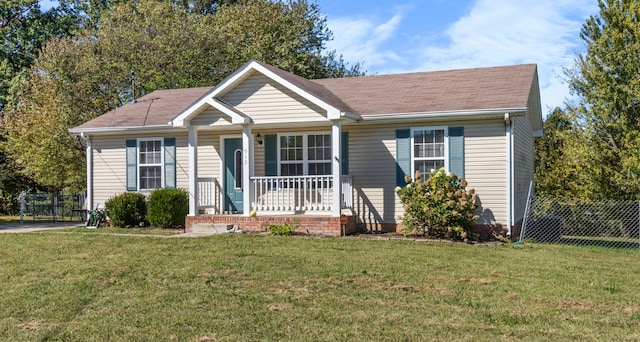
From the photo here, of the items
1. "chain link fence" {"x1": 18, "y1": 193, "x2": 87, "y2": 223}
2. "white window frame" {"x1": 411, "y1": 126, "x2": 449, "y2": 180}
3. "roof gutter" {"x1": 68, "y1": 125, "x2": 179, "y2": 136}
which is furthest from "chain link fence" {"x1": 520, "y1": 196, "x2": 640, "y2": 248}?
"chain link fence" {"x1": 18, "y1": 193, "x2": 87, "y2": 223}

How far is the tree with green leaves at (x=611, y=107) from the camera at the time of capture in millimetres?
15711

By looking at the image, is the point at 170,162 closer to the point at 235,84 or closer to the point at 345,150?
the point at 235,84

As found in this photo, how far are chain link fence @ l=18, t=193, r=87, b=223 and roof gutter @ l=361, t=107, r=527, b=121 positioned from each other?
41.0ft

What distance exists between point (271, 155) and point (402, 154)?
355 centimetres

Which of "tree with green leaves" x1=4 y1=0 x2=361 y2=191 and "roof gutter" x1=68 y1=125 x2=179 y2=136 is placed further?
"tree with green leaves" x1=4 y1=0 x2=361 y2=191

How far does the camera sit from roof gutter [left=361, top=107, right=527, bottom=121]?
1252cm

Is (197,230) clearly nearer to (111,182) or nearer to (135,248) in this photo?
(135,248)

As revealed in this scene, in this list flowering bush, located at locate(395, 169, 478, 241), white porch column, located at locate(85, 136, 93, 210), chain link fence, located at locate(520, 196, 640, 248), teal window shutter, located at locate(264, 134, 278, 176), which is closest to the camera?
flowering bush, located at locate(395, 169, 478, 241)

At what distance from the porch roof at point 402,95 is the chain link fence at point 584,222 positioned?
2817 millimetres

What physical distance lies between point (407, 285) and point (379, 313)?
5.02 feet

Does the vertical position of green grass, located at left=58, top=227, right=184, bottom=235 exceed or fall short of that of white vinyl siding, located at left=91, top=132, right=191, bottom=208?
it falls short

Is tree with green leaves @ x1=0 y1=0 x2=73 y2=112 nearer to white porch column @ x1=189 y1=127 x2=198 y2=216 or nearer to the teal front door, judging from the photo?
A: the teal front door

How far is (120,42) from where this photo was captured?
982 inches

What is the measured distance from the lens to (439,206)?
12398 mm
